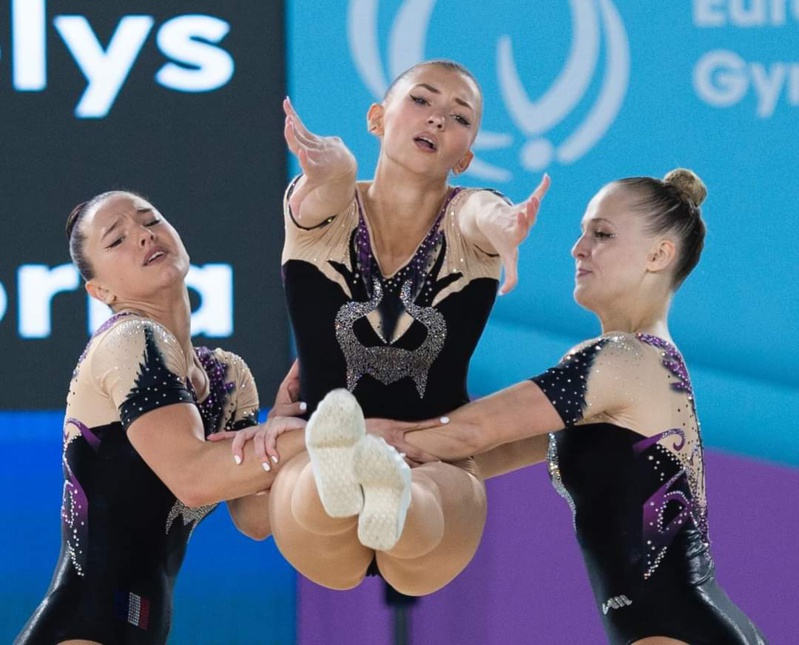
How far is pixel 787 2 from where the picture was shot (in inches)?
166

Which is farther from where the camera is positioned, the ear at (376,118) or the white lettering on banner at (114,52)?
the white lettering on banner at (114,52)

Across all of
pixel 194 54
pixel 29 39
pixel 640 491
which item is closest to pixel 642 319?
pixel 640 491

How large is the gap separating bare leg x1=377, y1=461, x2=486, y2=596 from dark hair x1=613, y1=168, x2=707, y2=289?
621 millimetres

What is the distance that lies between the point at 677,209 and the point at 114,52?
1.97 m

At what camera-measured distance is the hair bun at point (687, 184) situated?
9.43 ft

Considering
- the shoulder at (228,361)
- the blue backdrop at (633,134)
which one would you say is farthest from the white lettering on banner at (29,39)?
the shoulder at (228,361)

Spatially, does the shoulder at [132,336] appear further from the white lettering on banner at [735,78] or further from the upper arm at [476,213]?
the white lettering on banner at [735,78]

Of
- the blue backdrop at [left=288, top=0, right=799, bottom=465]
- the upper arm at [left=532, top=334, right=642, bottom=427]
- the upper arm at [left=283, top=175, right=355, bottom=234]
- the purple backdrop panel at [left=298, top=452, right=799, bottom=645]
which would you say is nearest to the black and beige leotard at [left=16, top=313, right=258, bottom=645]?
the upper arm at [left=283, top=175, right=355, bottom=234]

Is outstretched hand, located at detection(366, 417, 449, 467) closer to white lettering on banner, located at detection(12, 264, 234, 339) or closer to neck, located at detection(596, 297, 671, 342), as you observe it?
neck, located at detection(596, 297, 671, 342)

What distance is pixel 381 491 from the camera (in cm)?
231

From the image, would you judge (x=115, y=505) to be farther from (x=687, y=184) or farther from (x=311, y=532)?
(x=687, y=184)

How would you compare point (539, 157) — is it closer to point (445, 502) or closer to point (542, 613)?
point (542, 613)

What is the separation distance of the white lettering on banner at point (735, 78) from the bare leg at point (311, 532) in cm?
214

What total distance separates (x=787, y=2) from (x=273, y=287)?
1.73 metres
